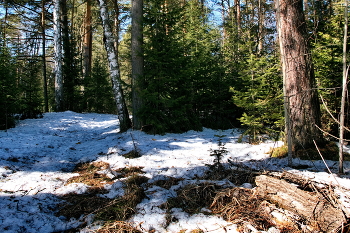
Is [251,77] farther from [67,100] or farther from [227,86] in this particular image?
[67,100]

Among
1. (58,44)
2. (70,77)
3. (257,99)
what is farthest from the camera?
(70,77)

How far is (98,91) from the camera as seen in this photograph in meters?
14.4

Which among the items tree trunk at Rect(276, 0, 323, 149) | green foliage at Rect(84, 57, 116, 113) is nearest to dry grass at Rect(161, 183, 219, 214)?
tree trunk at Rect(276, 0, 323, 149)

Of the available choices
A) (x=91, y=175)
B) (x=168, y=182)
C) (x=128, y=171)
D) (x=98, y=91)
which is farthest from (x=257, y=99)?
(x=98, y=91)

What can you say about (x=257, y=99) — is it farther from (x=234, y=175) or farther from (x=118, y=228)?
(x=118, y=228)

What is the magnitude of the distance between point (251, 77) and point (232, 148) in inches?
91.9

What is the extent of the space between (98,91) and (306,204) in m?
14.1

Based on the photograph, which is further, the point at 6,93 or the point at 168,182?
the point at 6,93

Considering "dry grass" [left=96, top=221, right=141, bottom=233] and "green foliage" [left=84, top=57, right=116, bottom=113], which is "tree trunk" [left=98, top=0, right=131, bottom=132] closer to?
"dry grass" [left=96, top=221, right=141, bottom=233]

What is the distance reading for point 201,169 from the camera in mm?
4055

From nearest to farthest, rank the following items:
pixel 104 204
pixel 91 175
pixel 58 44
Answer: pixel 104 204 → pixel 91 175 → pixel 58 44

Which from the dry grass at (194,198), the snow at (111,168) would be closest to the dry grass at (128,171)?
the snow at (111,168)

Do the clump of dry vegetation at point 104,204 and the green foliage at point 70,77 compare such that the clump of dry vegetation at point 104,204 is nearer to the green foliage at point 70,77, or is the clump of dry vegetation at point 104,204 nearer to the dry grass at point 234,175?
the dry grass at point 234,175

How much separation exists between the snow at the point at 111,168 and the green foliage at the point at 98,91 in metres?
6.08
